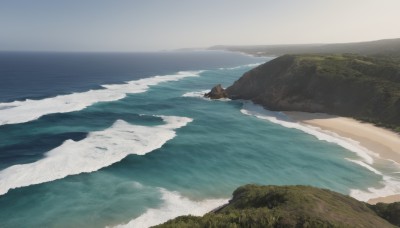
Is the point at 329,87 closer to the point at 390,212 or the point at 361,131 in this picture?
the point at 361,131

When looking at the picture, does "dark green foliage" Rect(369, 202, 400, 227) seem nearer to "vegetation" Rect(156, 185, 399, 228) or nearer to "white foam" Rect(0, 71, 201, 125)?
"vegetation" Rect(156, 185, 399, 228)

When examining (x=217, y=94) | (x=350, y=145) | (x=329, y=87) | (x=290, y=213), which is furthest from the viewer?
(x=217, y=94)

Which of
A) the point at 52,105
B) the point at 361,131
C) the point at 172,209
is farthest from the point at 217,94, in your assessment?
the point at 172,209

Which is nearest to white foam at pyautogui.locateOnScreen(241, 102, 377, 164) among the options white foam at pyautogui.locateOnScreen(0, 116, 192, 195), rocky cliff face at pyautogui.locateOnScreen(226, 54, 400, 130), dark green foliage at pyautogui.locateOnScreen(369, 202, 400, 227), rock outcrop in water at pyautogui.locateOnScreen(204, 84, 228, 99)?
rocky cliff face at pyautogui.locateOnScreen(226, 54, 400, 130)

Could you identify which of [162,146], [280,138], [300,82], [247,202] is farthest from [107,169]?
[300,82]

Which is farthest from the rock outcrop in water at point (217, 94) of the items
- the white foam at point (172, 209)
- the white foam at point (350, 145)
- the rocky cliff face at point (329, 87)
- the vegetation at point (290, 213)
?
the vegetation at point (290, 213)

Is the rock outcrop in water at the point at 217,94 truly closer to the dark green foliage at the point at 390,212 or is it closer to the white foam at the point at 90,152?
the white foam at the point at 90,152
